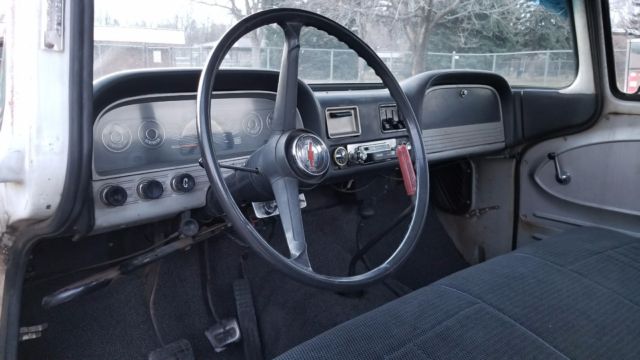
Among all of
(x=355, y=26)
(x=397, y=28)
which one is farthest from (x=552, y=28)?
(x=355, y=26)

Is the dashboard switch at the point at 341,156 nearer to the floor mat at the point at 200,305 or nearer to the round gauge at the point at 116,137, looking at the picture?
the floor mat at the point at 200,305

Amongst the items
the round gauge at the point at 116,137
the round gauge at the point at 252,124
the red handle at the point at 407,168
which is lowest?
the red handle at the point at 407,168

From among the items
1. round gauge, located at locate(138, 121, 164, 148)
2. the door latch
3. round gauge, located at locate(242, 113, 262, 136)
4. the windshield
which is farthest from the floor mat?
the door latch

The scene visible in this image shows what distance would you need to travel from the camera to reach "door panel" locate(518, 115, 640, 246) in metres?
2.10

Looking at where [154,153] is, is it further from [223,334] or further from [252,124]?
[223,334]

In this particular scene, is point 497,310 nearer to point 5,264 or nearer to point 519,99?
point 5,264

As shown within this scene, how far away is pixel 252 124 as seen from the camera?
1742 millimetres

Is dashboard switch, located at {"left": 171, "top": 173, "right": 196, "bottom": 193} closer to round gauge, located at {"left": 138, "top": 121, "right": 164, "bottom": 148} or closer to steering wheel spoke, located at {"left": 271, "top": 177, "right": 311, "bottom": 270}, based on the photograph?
round gauge, located at {"left": 138, "top": 121, "right": 164, "bottom": 148}

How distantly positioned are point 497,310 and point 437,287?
0.65 feet

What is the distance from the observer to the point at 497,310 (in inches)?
49.9

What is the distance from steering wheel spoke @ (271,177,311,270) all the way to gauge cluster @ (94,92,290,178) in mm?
482

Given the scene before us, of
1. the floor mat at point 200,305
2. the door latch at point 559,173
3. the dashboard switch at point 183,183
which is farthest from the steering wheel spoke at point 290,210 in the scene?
the door latch at point 559,173

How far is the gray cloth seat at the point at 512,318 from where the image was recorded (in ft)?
3.71

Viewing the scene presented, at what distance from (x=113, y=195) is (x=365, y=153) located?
883 millimetres
